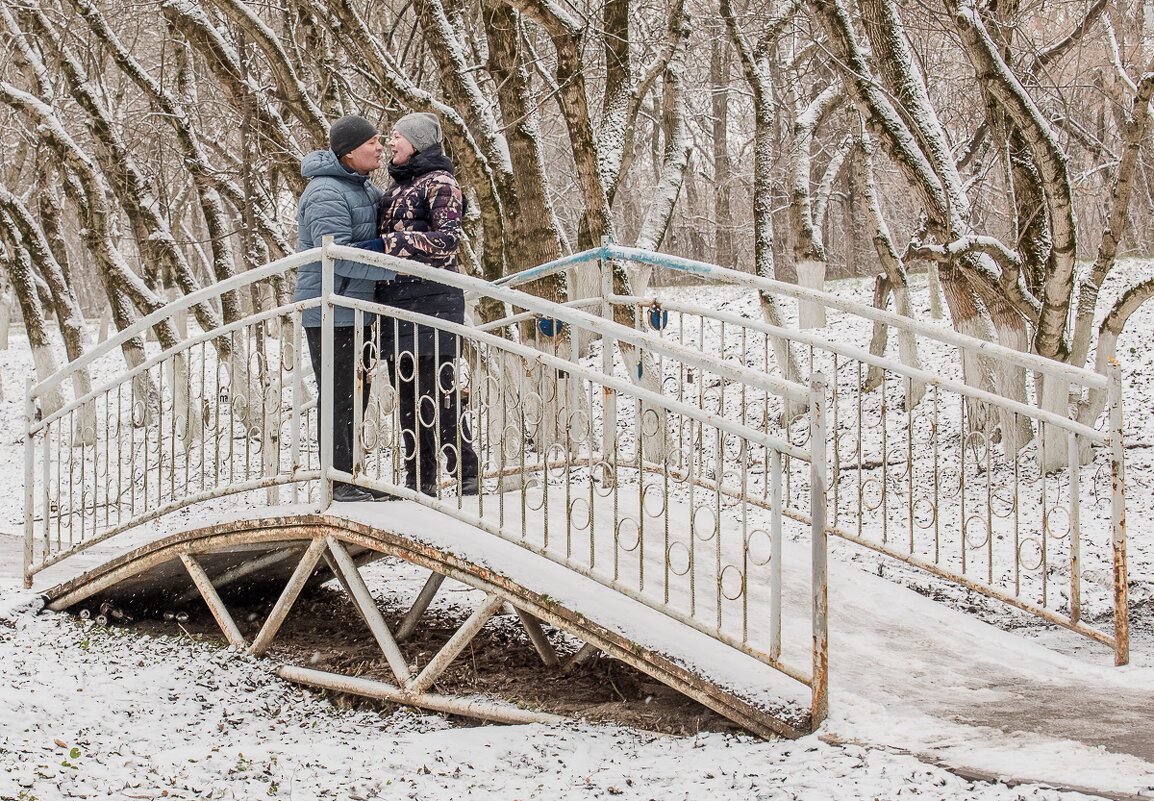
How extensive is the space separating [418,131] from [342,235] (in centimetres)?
55

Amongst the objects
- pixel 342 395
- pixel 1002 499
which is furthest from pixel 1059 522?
pixel 342 395

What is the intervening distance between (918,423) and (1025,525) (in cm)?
300

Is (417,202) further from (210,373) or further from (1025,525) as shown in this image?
(210,373)

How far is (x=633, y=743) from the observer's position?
11.7 ft

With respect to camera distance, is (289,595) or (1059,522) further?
(1059,522)

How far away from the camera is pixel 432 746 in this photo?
3674mm

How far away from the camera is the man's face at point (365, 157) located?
15.1 ft

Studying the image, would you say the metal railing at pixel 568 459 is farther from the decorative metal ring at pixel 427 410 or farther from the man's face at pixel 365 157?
the man's face at pixel 365 157

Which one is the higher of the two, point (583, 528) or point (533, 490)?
point (583, 528)

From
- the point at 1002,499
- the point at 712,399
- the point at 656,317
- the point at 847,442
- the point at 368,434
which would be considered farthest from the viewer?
the point at 712,399

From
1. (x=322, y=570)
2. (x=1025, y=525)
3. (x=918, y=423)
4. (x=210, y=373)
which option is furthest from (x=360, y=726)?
(x=210, y=373)

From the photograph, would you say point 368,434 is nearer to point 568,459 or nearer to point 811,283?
point 568,459

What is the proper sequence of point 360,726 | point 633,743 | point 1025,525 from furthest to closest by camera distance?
point 1025,525 < point 360,726 < point 633,743

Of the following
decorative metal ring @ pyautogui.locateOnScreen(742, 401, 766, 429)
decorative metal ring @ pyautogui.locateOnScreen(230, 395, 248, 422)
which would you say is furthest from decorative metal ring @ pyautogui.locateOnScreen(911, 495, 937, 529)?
decorative metal ring @ pyautogui.locateOnScreen(230, 395, 248, 422)
